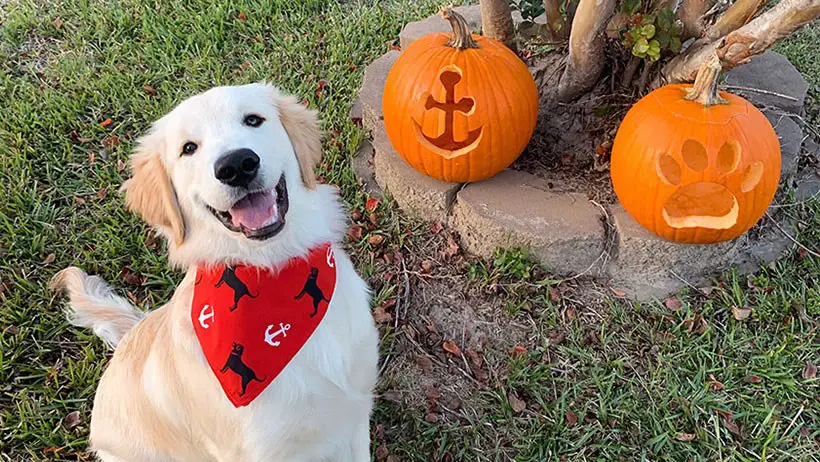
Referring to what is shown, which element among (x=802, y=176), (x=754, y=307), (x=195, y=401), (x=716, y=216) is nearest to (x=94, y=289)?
(x=195, y=401)

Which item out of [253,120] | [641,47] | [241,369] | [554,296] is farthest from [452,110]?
[241,369]

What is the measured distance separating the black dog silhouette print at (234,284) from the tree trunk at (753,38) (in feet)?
7.36

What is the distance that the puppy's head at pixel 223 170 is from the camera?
1904 millimetres

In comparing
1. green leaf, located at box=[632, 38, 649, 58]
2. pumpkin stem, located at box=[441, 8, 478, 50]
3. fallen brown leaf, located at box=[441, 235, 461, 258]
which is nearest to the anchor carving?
pumpkin stem, located at box=[441, 8, 478, 50]

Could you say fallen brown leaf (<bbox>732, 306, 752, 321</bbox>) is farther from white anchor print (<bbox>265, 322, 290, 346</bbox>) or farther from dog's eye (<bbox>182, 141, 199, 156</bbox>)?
dog's eye (<bbox>182, 141, 199, 156</bbox>)

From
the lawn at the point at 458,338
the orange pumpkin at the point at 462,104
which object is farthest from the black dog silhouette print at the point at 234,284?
the orange pumpkin at the point at 462,104

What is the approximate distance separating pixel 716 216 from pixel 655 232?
275mm

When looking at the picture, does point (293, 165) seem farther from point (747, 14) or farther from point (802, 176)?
point (802, 176)

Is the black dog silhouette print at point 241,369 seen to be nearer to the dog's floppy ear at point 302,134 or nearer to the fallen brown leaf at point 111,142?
the dog's floppy ear at point 302,134

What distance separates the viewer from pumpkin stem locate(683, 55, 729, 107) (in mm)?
2711

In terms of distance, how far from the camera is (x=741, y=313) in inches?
120

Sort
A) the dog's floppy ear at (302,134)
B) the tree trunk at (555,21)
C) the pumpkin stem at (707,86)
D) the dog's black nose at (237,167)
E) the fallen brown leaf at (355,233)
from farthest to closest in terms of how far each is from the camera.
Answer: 1. the fallen brown leaf at (355,233)
2. the tree trunk at (555,21)
3. the pumpkin stem at (707,86)
4. the dog's floppy ear at (302,134)
5. the dog's black nose at (237,167)

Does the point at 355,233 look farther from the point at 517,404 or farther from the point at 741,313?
the point at 741,313

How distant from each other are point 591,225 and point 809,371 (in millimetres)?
1181
